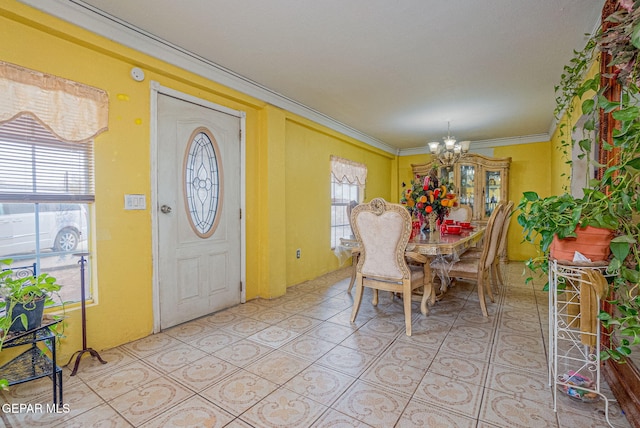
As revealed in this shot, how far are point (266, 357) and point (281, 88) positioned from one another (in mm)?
2628

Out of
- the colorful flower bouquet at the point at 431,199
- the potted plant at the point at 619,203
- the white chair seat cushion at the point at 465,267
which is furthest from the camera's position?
the colorful flower bouquet at the point at 431,199

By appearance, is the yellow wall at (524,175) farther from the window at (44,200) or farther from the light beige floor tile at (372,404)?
the window at (44,200)

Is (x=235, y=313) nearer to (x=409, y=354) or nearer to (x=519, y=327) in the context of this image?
(x=409, y=354)

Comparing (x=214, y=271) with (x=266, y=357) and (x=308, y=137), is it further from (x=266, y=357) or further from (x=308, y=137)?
(x=308, y=137)

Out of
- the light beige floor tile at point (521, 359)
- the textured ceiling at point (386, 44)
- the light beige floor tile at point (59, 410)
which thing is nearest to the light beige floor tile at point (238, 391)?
the light beige floor tile at point (59, 410)

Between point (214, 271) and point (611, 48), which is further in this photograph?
point (214, 271)

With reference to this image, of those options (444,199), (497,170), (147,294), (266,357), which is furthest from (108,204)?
(497,170)

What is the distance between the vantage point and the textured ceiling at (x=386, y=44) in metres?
1.92

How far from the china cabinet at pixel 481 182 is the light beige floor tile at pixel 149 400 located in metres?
5.11

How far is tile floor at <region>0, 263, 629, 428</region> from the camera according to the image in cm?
149

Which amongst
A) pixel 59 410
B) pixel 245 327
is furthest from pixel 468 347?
pixel 59 410

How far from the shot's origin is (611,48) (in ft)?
4.28

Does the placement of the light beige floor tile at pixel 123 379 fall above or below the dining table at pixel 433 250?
below

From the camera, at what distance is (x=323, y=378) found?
1.83 m
